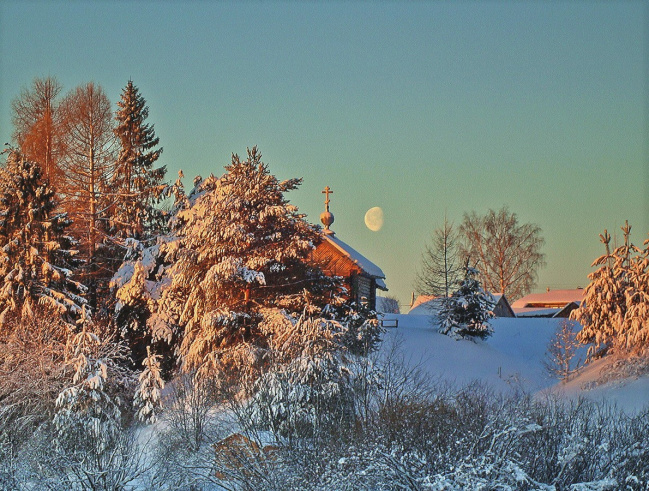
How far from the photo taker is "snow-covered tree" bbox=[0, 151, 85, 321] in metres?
24.0

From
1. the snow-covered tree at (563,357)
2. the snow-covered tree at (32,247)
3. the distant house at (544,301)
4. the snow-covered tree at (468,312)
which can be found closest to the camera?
the snow-covered tree at (32,247)

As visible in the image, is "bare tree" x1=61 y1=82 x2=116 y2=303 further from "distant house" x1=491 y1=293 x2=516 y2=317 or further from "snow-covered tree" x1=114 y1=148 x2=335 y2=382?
"distant house" x1=491 y1=293 x2=516 y2=317

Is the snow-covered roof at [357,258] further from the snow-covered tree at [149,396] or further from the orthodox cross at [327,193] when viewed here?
the snow-covered tree at [149,396]

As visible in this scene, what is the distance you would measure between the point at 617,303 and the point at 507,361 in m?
8.07

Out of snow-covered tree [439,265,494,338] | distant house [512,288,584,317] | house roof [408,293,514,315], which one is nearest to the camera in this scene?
snow-covered tree [439,265,494,338]

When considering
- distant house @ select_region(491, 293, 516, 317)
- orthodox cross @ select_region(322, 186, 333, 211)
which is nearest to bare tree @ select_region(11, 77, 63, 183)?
orthodox cross @ select_region(322, 186, 333, 211)

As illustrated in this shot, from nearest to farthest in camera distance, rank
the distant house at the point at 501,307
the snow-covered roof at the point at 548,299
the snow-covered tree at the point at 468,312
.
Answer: the snow-covered tree at the point at 468,312
the distant house at the point at 501,307
the snow-covered roof at the point at 548,299

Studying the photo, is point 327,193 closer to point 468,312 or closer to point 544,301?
point 468,312

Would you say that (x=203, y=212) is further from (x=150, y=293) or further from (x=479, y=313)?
(x=479, y=313)

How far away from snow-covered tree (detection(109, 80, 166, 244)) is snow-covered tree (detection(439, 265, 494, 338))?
46.3 ft

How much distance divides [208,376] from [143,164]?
1523 cm

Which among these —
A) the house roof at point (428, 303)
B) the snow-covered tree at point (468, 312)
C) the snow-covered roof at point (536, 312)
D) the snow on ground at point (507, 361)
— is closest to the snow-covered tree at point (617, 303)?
the snow on ground at point (507, 361)

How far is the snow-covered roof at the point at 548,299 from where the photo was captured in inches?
2288

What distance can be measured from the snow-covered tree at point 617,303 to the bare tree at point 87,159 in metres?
18.6
